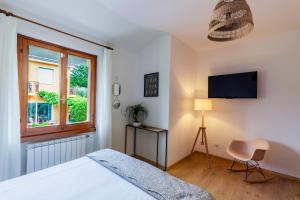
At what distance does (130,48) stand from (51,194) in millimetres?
2865

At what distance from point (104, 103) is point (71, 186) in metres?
1.72

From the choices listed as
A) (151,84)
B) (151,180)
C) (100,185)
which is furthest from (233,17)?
(151,84)

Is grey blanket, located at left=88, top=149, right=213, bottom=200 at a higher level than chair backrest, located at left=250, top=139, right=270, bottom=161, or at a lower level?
higher

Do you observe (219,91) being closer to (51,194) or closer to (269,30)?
(269,30)

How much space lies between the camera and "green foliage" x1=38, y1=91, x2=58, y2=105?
2.29 m

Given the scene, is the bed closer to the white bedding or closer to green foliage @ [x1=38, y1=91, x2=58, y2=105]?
the white bedding

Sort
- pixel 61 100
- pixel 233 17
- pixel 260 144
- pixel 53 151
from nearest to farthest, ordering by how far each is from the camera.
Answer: pixel 233 17 < pixel 53 151 < pixel 61 100 < pixel 260 144

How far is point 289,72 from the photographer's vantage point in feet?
8.61

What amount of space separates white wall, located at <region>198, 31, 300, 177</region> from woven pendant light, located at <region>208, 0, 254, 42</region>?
2.02 metres

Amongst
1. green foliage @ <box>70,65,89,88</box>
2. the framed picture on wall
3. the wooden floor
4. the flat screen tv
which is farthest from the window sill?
the flat screen tv

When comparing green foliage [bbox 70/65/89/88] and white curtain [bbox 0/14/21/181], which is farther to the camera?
green foliage [bbox 70/65/89/88]

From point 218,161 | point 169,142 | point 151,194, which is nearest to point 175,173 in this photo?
point 169,142

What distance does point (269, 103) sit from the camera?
2.81 meters

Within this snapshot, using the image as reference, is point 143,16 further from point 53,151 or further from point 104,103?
point 53,151
